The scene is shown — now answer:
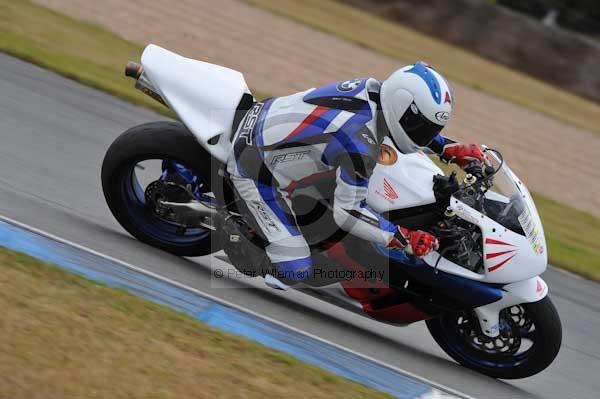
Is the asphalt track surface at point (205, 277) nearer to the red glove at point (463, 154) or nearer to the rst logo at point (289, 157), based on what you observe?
the rst logo at point (289, 157)

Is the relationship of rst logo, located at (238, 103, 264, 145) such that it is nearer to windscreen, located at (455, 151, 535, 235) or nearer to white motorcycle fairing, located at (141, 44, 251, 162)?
white motorcycle fairing, located at (141, 44, 251, 162)

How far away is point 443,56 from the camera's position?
1981cm

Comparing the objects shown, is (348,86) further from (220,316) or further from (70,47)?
(70,47)

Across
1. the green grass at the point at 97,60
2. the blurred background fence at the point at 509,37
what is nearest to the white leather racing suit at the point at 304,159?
the green grass at the point at 97,60

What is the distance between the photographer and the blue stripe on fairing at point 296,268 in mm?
5832

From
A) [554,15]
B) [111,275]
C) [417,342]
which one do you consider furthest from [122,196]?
[554,15]

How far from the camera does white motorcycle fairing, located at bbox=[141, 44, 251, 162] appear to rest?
5.93 metres

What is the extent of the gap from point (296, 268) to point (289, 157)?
0.70 metres

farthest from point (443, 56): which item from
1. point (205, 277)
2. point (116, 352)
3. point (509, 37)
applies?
point (116, 352)

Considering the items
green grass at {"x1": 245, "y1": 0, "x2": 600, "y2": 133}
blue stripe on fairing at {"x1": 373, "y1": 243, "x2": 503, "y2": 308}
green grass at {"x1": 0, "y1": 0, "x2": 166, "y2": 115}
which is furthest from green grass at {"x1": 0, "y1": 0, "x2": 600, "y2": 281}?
green grass at {"x1": 245, "y1": 0, "x2": 600, "y2": 133}

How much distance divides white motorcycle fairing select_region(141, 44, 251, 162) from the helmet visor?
3.93 ft

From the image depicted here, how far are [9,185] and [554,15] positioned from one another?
2602 centimetres

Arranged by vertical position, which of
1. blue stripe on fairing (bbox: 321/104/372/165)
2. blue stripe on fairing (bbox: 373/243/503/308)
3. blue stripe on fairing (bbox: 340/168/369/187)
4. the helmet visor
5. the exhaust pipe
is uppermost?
the helmet visor

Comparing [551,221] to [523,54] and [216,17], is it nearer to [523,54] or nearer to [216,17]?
[216,17]
